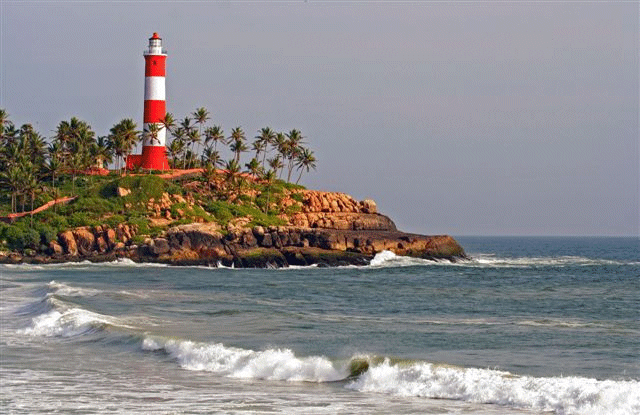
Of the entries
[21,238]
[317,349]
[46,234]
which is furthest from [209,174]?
[317,349]

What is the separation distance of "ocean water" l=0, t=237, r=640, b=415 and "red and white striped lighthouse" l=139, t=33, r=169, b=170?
35.3m

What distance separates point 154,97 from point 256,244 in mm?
15953

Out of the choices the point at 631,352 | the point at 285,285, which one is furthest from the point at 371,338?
the point at 285,285

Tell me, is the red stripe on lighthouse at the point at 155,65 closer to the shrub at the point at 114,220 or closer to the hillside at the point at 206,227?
the hillside at the point at 206,227

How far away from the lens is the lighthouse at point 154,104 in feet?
271

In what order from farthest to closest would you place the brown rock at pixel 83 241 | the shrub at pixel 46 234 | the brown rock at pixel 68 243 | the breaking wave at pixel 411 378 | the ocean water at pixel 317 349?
the brown rock at pixel 83 241 < the brown rock at pixel 68 243 < the shrub at pixel 46 234 < the ocean water at pixel 317 349 < the breaking wave at pixel 411 378

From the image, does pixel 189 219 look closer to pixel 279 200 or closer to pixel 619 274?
pixel 279 200

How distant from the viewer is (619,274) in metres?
65.1

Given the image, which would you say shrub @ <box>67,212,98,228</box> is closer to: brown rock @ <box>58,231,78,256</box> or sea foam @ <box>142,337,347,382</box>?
brown rock @ <box>58,231,78,256</box>

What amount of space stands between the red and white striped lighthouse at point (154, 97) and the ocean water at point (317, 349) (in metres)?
35.3

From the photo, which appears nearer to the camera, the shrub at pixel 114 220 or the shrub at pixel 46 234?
the shrub at pixel 46 234

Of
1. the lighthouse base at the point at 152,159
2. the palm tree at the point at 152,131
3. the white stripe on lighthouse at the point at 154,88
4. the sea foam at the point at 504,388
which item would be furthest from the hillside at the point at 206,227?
the sea foam at the point at 504,388

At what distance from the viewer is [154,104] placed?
8431 cm

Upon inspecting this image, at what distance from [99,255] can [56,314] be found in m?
40.7
